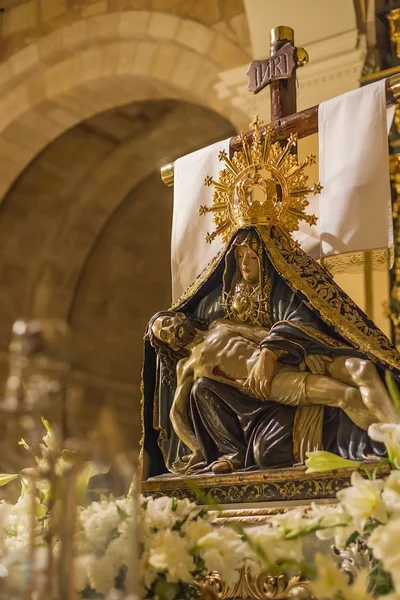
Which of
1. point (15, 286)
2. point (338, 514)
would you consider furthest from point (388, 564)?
point (15, 286)

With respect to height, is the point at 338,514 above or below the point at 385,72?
below

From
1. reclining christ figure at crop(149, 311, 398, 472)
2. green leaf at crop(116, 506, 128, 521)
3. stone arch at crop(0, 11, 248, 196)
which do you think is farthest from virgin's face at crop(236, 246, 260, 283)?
stone arch at crop(0, 11, 248, 196)

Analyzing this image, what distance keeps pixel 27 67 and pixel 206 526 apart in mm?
4430

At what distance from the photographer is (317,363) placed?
8.50 feet

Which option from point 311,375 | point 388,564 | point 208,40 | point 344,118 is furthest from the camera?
point 208,40

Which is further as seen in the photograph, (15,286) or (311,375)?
(15,286)

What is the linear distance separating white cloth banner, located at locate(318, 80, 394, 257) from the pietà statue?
0.18m

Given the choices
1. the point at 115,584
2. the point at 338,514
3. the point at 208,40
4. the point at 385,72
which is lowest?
the point at 115,584

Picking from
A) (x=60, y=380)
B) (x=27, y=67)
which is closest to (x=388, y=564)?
(x=60, y=380)

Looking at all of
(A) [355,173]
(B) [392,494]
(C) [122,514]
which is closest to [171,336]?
(A) [355,173]

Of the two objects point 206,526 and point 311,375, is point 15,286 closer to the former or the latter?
point 311,375

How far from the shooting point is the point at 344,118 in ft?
10.1

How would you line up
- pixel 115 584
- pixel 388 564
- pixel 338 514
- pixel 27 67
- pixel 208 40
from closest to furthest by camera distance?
1. pixel 388 564
2. pixel 338 514
3. pixel 115 584
4. pixel 208 40
5. pixel 27 67

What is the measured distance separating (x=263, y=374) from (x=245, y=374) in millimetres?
112
